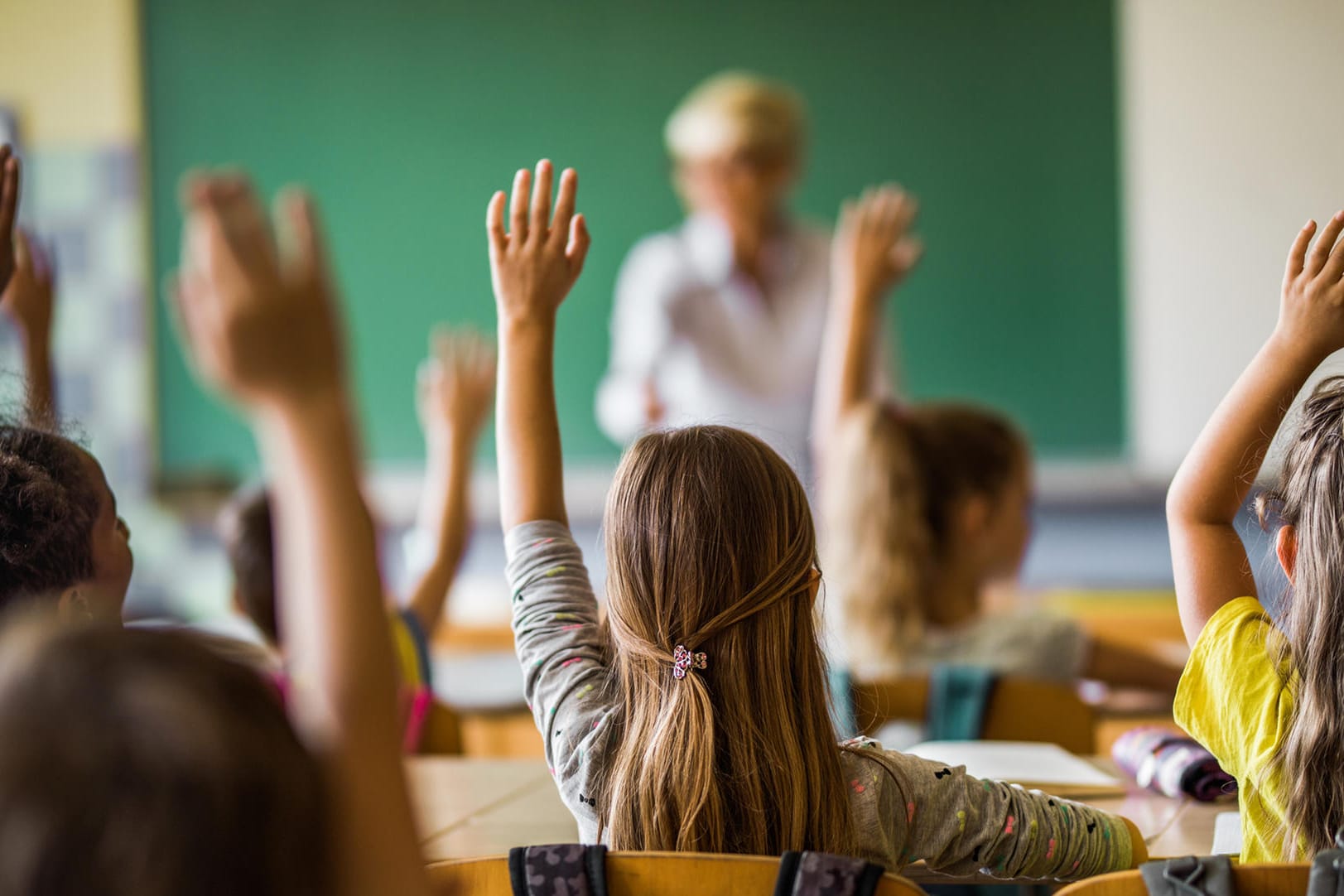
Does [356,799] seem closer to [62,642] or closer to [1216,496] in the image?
[62,642]

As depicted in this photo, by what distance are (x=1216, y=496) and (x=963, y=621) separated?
1112 millimetres

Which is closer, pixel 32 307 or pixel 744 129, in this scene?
pixel 32 307

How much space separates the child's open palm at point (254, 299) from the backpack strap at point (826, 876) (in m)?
0.50

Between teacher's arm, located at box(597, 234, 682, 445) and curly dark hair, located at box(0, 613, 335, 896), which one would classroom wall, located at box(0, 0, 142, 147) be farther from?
curly dark hair, located at box(0, 613, 335, 896)

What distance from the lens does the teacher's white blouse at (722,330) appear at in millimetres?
3385

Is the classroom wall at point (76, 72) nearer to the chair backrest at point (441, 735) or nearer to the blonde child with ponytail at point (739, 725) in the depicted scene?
the chair backrest at point (441, 735)

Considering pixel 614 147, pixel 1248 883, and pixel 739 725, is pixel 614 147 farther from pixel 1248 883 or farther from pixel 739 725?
pixel 1248 883

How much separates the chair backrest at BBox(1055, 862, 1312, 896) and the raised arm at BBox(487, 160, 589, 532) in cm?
65

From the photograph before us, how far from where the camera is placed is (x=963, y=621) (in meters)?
2.29

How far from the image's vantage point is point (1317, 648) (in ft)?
3.58

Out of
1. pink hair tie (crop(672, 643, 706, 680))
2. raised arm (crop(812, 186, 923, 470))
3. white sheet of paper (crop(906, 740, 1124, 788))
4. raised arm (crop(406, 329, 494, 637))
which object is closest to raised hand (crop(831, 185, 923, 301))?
raised arm (crop(812, 186, 923, 470))

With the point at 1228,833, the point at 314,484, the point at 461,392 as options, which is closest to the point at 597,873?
the point at 314,484

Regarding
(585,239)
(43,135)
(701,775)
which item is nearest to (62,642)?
(701,775)

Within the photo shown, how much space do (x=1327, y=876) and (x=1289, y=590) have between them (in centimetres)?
33
